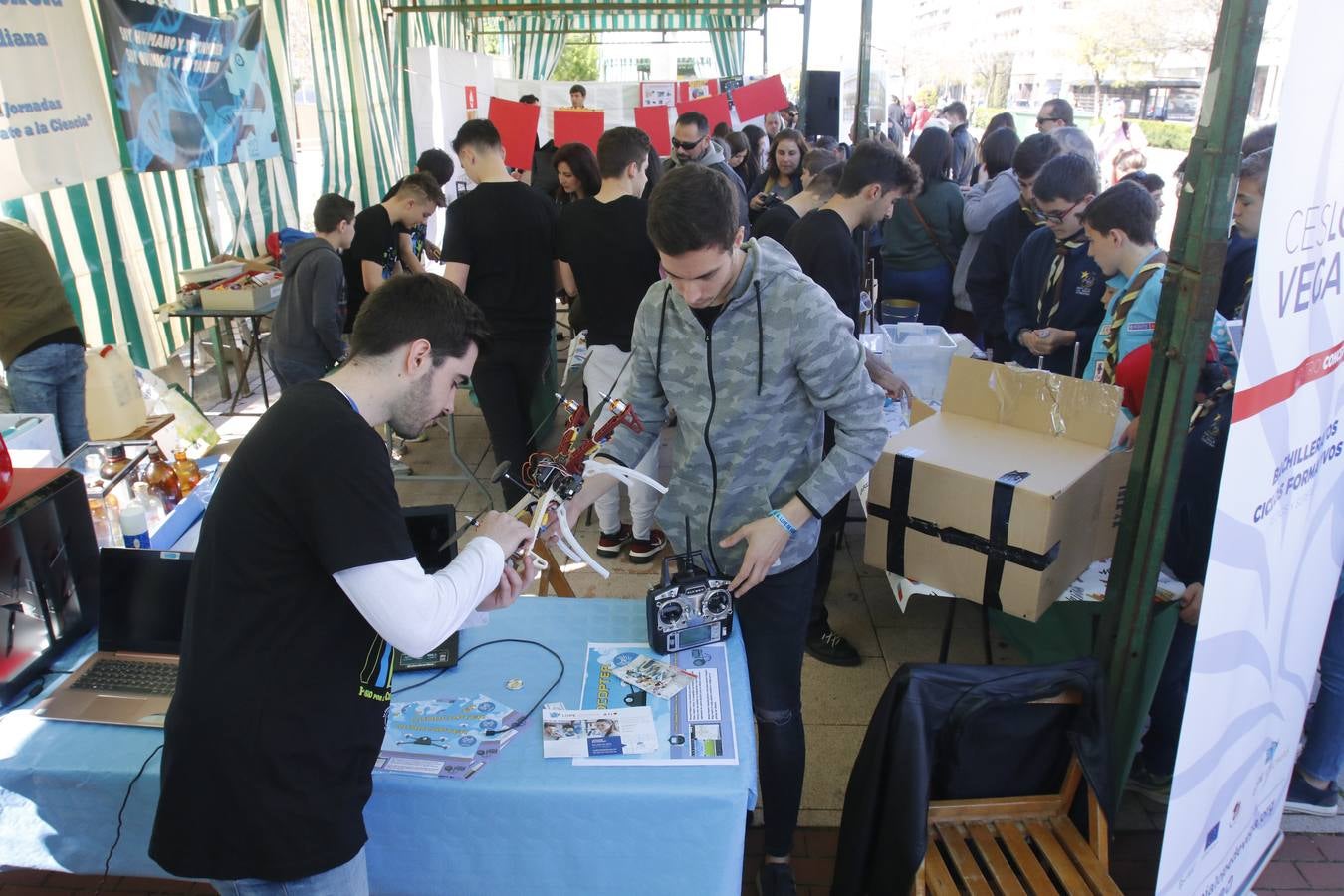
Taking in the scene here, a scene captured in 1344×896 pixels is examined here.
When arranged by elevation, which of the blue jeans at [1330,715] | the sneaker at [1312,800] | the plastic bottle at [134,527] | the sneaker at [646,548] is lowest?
the sneaker at [1312,800]

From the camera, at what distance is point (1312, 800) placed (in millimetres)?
2432

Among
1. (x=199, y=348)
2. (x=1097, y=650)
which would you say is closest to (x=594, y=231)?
(x=1097, y=650)

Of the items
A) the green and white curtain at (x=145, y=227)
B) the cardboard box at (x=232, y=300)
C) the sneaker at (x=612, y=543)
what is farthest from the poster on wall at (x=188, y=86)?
the sneaker at (x=612, y=543)

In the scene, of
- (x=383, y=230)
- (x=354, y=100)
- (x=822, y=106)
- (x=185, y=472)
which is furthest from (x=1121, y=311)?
(x=354, y=100)

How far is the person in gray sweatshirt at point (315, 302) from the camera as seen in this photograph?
12.8 ft

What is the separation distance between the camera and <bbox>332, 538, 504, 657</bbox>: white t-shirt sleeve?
1.19m

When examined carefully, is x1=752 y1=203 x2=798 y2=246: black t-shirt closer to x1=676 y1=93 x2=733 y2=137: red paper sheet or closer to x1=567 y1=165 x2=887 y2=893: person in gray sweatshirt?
x1=567 y1=165 x2=887 y2=893: person in gray sweatshirt

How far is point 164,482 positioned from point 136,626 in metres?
0.72

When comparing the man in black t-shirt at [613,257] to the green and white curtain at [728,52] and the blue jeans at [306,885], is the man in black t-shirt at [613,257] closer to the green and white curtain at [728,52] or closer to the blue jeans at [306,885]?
the blue jeans at [306,885]

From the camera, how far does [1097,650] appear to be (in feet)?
6.97

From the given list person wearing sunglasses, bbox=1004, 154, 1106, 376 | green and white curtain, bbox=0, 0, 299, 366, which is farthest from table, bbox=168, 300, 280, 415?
person wearing sunglasses, bbox=1004, 154, 1106, 376

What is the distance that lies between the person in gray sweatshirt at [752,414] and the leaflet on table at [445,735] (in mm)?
420

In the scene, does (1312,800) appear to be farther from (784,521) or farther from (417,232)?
(417,232)

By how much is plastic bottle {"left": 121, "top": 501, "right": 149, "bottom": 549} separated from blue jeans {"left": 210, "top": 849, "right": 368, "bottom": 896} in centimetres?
107
